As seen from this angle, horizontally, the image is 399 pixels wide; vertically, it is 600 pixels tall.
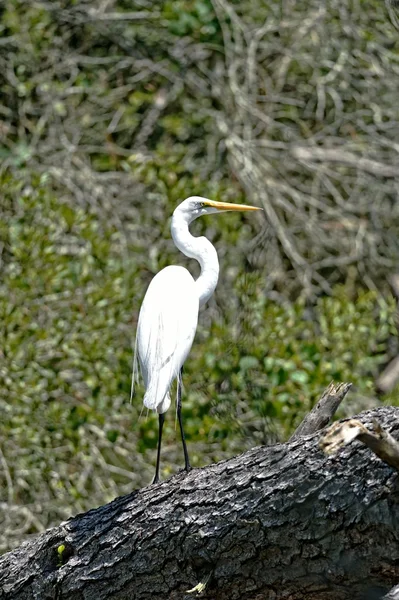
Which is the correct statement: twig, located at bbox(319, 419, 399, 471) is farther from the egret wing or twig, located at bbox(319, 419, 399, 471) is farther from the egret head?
the egret head

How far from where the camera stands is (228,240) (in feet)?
14.5

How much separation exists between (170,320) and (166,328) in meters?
0.02

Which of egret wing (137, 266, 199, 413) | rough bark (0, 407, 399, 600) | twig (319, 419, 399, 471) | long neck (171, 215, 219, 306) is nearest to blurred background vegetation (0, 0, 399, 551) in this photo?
long neck (171, 215, 219, 306)

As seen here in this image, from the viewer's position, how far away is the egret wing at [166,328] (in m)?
2.50

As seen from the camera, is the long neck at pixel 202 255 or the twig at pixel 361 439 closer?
the twig at pixel 361 439

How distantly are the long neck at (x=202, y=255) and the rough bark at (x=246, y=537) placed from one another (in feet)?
2.45

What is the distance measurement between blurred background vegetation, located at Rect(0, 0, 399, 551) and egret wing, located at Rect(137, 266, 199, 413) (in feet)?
2.87

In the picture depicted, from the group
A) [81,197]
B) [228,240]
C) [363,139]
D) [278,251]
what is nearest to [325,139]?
[363,139]

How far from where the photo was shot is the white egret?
247 cm

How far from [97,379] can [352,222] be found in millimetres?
1720

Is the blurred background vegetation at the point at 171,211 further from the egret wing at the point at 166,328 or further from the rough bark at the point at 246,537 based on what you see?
the rough bark at the point at 246,537

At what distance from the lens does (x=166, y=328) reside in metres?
2.57

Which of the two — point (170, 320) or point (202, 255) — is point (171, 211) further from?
point (170, 320)

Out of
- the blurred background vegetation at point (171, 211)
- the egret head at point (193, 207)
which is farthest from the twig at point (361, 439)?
the blurred background vegetation at point (171, 211)
